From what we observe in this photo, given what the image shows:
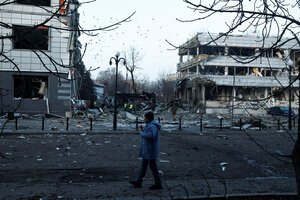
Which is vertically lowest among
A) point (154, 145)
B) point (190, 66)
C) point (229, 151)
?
point (229, 151)

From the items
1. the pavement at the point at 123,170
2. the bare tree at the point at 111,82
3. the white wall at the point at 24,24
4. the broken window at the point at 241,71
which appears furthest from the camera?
the bare tree at the point at 111,82

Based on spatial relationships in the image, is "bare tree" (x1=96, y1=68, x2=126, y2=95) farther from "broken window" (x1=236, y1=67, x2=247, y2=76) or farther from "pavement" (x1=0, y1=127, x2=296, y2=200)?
"pavement" (x1=0, y1=127, x2=296, y2=200)

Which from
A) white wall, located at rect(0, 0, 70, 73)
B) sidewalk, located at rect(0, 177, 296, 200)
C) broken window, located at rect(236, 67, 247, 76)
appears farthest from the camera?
broken window, located at rect(236, 67, 247, 76)

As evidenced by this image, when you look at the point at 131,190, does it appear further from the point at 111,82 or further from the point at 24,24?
the point at 111,82

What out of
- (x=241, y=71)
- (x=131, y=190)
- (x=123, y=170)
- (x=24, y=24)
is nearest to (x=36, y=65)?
(x=24, y=24)

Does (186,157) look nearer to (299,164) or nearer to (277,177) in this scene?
(277,177)

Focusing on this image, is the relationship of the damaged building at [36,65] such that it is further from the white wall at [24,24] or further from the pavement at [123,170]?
the pavement at [123,170]

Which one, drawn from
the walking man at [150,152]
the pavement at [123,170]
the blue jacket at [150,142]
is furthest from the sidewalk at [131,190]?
the blue jacket at [150,142]

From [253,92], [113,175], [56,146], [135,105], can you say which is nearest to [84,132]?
[56,146]

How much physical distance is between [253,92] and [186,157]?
37.0 meters

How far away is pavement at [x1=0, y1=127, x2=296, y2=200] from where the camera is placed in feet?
18.4

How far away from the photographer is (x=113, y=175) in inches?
279

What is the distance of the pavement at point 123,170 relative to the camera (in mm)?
5602

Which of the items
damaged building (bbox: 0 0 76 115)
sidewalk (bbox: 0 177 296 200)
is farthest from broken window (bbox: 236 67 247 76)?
sidewalk (bbox: 0 177 296 200)
